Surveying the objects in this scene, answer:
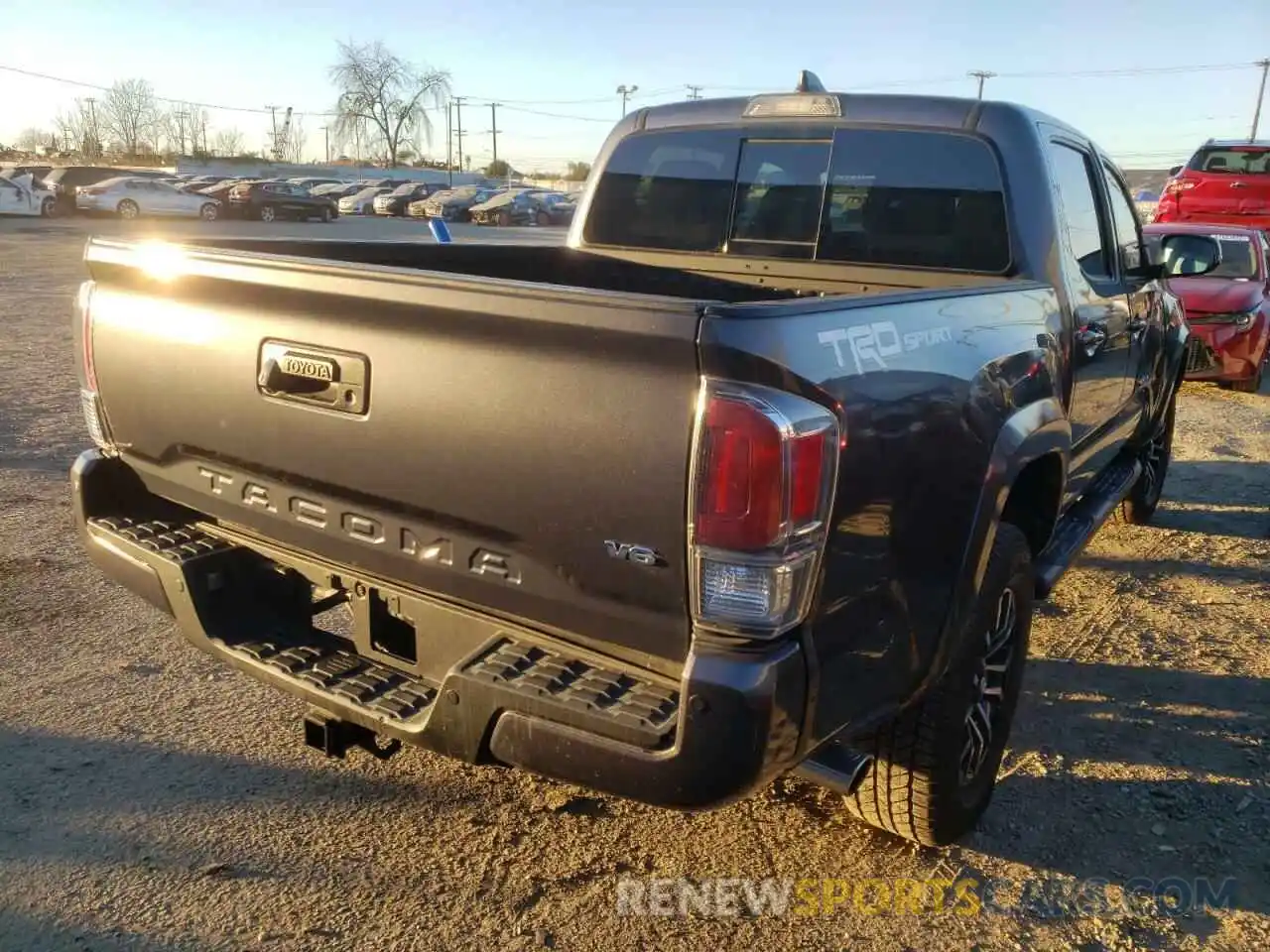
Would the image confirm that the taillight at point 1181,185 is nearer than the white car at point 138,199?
→ Yes

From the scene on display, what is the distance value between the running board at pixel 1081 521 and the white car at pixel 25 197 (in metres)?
37.7

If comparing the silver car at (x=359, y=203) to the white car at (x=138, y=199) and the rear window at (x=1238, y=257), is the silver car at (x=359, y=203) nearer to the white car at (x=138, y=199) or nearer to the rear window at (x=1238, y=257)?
the white car at (x=138, y=199)

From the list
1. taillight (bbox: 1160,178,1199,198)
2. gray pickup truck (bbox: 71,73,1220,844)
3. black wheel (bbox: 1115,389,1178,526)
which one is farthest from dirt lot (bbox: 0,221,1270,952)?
taillight (bbox: 1160,178,1199,198)

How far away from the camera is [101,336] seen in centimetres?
305

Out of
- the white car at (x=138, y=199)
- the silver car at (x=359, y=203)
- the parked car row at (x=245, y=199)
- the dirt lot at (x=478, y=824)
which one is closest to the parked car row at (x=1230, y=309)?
the dirt lot at (x=478, y=824)

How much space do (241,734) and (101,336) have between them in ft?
4.55

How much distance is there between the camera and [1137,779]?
3.54 m

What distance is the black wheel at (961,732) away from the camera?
9.25ft

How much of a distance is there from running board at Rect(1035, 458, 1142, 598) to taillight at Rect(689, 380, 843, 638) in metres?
1.69

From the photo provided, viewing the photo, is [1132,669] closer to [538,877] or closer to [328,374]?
[538,877]

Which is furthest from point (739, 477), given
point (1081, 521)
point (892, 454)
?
point (1081, 521)

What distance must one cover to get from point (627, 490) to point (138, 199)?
38478 millimetres

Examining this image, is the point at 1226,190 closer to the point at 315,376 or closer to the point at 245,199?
the point at 315,376

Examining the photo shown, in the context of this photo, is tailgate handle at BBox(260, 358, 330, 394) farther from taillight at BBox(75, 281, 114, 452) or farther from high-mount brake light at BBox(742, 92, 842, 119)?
high-mount brake light at BBox(742, 92, 842, 119)
